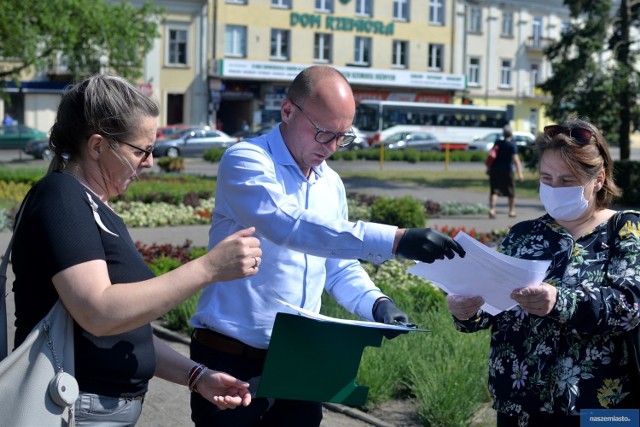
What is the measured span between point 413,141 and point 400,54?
12974 millimetres

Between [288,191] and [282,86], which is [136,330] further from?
[282,86]

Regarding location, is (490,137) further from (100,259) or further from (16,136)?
(100,259)

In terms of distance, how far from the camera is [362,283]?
3.50 meters


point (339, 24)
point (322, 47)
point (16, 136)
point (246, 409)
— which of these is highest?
point (339, 24)

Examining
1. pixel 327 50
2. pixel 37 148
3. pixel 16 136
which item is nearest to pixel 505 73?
pixel 327 50

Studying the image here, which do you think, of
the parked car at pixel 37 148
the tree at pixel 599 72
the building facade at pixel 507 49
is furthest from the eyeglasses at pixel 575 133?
the building facade at pixel 507 49

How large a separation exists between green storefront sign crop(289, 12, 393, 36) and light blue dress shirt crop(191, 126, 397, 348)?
2122 inches

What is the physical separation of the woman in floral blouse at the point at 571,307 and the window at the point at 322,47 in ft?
180

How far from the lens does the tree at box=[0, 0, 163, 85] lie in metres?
26.5

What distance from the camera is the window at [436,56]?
6166 centimetres

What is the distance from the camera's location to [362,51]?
5916 cm

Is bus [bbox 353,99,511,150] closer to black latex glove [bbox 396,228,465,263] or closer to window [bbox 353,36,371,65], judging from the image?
window [bbox 353,36,371,65]

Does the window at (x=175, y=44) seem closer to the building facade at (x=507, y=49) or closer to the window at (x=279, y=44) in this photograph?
the window at (x=279, y=44)

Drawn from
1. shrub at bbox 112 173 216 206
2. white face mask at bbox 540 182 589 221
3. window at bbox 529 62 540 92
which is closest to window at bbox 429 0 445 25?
window at bbox 529 62 540 92
